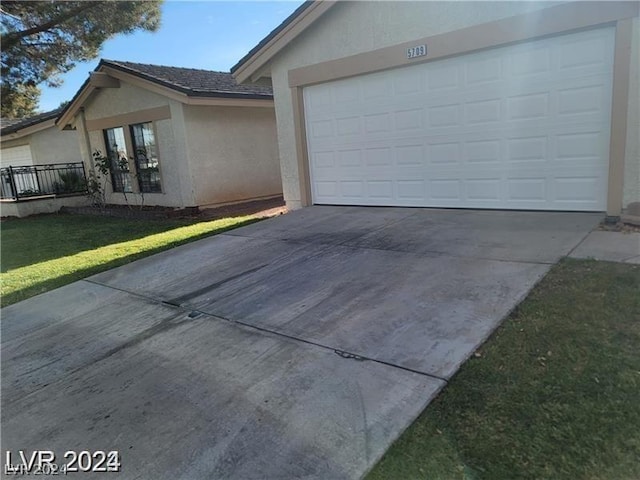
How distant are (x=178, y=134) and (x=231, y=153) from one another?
5.47 feet

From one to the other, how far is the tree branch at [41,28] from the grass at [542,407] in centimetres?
1288

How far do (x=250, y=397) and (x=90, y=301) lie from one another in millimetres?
3440

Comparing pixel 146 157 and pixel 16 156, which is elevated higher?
pixel 16 156

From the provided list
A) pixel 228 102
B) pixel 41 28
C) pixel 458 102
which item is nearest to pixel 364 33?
pixel 458 102

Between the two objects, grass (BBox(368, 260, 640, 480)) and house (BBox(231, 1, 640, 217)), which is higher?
house (BBox(231, 1, 640, 217))

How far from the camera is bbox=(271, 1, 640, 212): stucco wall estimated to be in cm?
680

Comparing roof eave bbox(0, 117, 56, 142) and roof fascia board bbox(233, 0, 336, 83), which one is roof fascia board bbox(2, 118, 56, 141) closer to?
roof eave bbox(0, 117, 56, 142)

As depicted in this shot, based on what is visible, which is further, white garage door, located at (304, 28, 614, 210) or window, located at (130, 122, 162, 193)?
window, located at (130, 122, 162, 193)

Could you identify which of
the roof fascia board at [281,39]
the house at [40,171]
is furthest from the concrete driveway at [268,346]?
the house at [40,171]

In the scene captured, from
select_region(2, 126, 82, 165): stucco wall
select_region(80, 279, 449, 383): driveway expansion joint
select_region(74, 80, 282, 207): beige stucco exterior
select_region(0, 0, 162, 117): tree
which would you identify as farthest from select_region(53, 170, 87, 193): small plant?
select_region(80, 279, 449, 383): driveway expansion joint

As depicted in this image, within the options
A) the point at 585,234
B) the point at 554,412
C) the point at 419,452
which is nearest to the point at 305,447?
the point at 419,452

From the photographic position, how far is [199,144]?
42.1ft

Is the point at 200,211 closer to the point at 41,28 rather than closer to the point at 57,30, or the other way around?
the point at 41,28

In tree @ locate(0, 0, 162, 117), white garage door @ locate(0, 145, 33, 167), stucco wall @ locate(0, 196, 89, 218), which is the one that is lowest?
stucco wall @ locate(0, 196, 89, 218)
